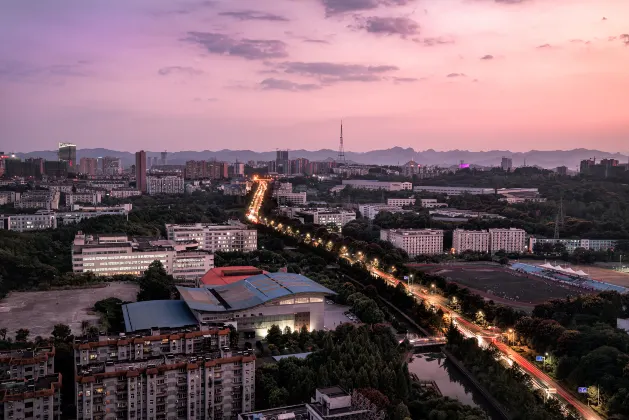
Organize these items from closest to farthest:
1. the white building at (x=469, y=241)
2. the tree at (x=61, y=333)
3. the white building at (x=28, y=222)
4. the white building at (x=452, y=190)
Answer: the tree at (x=61, y=333) → the white building at (x=469, y=241) → the white building at (x=28, y=222) → the white building at (x=452, y=190)

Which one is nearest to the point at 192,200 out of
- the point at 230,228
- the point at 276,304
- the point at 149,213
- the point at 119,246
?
the point at 149,213

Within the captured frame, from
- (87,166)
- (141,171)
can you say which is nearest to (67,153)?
(87,166)

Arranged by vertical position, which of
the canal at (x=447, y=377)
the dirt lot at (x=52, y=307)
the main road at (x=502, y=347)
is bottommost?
the canal at (x=447, y=377)

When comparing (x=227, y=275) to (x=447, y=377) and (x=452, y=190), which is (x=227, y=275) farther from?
(x=452, y=190)

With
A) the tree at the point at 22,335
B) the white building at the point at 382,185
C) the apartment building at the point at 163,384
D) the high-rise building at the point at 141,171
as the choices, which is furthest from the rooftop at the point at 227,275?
the high-rise building at the point at 141,171

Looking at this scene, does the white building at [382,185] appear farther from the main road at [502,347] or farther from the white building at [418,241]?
the main road at [502,347]

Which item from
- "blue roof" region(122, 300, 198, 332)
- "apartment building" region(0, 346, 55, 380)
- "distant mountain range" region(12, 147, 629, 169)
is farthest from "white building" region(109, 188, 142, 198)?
"distant mountain range" region(12, 147, 629, 169)
